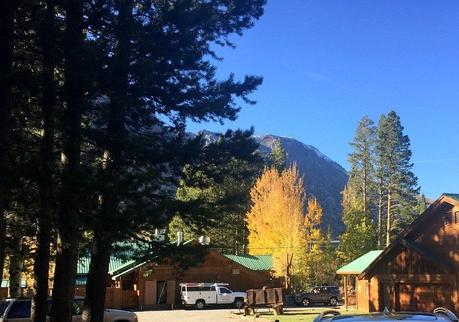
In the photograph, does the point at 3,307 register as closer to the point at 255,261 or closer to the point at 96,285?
the point at 96,285

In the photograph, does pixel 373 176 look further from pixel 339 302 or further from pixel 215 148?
pixel 215 148

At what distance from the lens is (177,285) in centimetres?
5169

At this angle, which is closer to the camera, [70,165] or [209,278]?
[70,165]

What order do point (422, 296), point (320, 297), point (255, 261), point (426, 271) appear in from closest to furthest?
point (426, 271) → point (422, 296) → point (320, 297) → point (255, 261)

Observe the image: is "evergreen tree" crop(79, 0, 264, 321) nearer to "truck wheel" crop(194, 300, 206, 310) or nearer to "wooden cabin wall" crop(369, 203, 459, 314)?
"wooden cabin wall" crop(369, 203, 459, 314)

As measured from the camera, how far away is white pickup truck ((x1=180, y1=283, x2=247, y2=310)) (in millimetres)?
48375

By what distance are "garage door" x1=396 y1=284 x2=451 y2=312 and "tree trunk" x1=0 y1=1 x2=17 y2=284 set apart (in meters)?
24.3

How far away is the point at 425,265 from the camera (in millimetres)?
30234

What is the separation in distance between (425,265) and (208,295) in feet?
76.0

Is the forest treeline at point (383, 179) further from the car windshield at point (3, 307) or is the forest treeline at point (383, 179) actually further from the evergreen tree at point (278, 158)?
the car windshield at point (3, 307)

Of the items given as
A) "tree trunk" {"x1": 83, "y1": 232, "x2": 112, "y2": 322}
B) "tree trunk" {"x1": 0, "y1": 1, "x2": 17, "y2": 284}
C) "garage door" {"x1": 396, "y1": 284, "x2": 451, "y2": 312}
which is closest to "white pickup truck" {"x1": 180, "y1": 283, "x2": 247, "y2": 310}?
"garage door" {"x1": 396, "y1": 284, "x2": 451, "y2": 312}

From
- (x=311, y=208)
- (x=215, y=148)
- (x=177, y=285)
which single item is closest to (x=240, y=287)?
(x=177, y=285)

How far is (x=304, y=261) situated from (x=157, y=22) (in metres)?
→ 40.6

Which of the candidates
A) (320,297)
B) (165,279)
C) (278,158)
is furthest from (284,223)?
(278,158)
